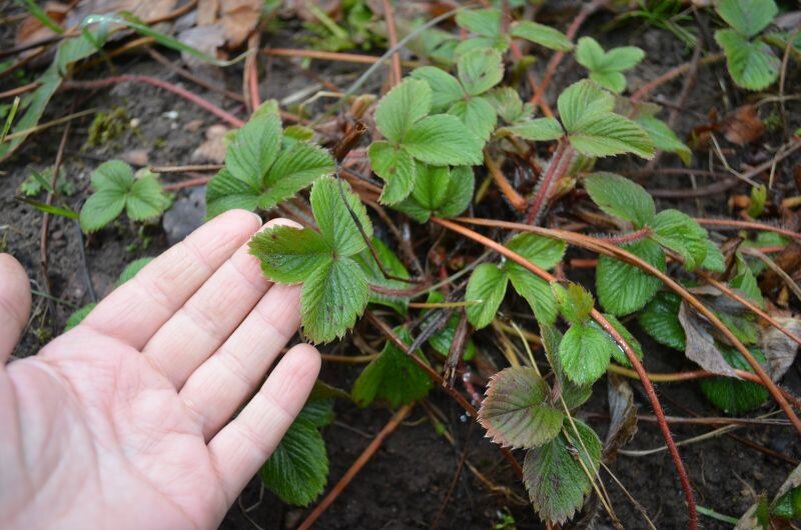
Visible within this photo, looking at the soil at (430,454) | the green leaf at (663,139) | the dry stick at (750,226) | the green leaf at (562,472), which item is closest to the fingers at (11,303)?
the soil at (430,454)

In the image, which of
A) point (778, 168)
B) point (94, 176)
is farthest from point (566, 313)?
point (94, 176)

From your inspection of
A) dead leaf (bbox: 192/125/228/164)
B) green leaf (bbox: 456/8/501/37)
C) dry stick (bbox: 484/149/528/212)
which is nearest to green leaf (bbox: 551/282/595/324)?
dry stick (bbox: 484/149/528/212)

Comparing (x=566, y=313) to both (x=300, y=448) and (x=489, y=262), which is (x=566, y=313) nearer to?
(x=489, y=262)

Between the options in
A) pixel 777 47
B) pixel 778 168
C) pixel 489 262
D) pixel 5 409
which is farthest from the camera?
pixel 777 47

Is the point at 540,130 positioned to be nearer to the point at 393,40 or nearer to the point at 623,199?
the point at 623,199

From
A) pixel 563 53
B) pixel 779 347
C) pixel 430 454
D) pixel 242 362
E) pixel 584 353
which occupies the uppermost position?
pixel 563 53

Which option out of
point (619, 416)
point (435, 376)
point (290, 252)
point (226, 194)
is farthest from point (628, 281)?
point (226, 194)
